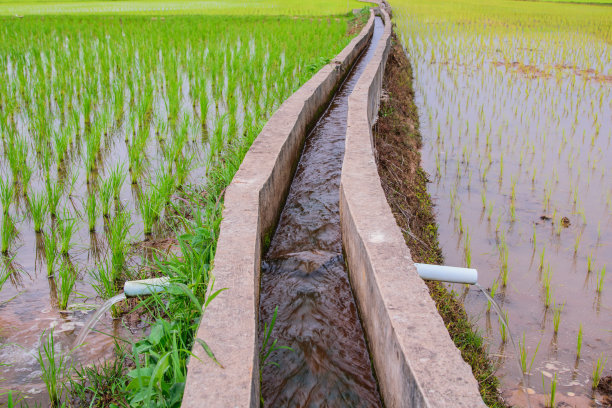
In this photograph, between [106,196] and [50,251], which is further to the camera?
[106,196]

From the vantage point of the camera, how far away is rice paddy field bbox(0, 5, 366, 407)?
1598 millimetres

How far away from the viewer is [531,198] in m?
3.21

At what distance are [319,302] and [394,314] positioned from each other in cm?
62

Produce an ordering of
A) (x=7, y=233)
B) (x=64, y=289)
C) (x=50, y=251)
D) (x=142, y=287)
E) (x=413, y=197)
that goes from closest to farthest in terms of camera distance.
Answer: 1. (x=142, y=287)
2. (x=64, y=289)
3. (x=50, y=251)
4. (x=7, y=233)
5. (x=413, y=197)

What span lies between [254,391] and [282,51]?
6.45m

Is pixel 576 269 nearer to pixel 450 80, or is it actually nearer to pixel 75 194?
pixel 75 194

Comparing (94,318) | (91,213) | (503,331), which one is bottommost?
(503,331)

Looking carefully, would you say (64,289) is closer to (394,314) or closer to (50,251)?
(50,251)

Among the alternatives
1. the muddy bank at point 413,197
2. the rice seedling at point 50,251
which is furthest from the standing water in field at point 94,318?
the muddy bank at point 413,197

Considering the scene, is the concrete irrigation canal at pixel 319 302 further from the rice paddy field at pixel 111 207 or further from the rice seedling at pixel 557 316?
the rice seedling at pixel 557 316

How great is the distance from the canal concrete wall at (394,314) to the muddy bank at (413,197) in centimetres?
30

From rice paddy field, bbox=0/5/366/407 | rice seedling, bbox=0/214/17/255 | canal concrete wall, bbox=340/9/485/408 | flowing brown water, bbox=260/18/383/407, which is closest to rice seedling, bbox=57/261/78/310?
rice paddy field, bbox=0/5/366/407

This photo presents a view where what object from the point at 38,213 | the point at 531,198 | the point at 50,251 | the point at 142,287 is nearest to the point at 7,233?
the point at 38,213

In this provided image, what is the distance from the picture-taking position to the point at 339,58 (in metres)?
5.69
